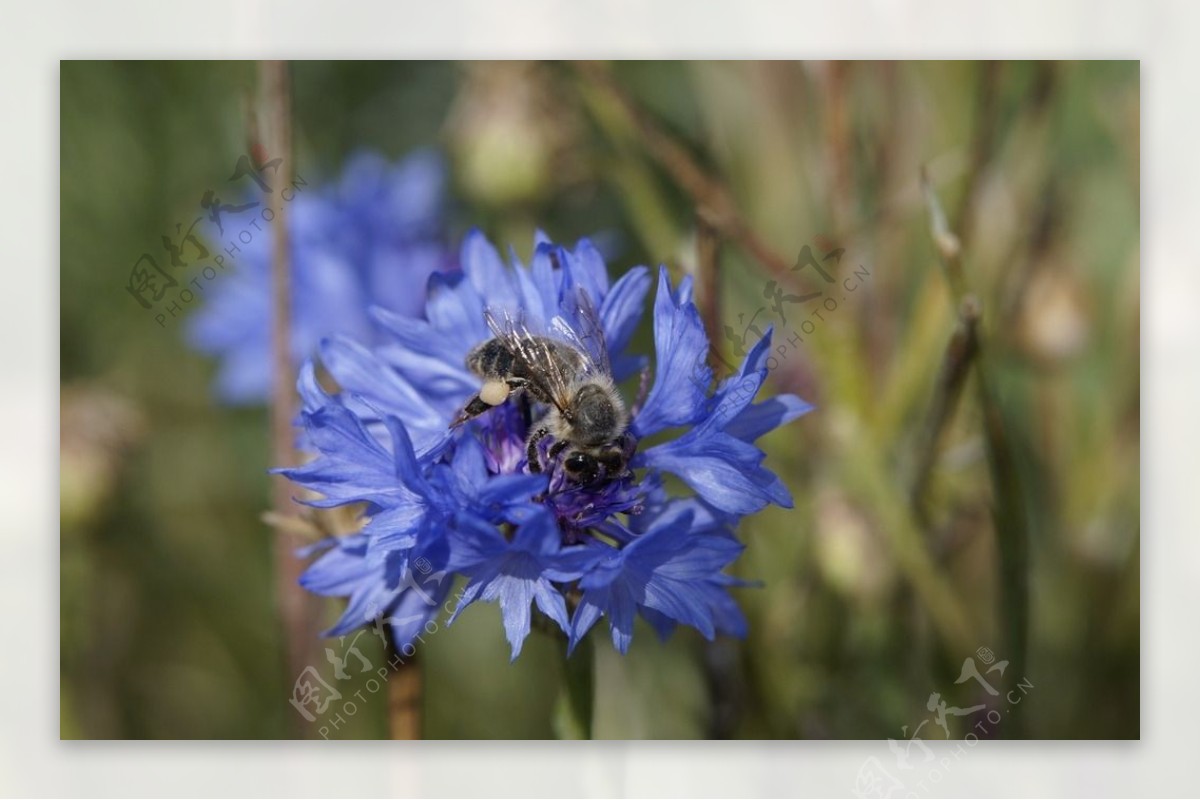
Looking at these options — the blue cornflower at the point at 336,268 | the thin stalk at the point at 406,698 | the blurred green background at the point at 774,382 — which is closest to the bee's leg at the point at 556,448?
the thin stalk at the point at 406,698

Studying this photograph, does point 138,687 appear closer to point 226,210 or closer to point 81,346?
point 81,346

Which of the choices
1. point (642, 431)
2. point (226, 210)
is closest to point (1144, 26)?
point (642, 431)

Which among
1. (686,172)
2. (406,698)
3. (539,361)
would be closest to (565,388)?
(539,361)

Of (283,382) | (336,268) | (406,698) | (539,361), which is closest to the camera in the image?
(539,361)

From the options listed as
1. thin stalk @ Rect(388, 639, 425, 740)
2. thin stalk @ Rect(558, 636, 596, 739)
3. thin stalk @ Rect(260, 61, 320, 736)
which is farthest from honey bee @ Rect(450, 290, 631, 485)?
thin stalk @ Rect(260, 61, 320, 736)

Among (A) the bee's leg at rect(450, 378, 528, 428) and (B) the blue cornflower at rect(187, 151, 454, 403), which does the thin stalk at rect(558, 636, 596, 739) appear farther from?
(B) the blue cornflower at rect(187, 151, 454, 403)

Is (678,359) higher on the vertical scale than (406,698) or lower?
higher

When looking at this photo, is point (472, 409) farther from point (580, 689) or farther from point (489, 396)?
point (580, 689)
